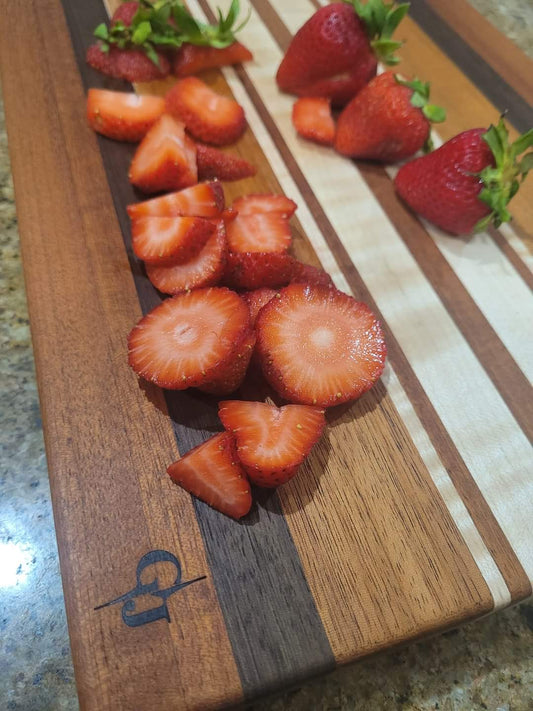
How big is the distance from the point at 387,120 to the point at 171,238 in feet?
1.60

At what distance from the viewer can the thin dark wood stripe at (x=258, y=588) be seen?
2.03ft

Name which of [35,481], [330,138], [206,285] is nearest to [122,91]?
[330,138]

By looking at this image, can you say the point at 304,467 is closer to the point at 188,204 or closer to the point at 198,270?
the point at 198,270

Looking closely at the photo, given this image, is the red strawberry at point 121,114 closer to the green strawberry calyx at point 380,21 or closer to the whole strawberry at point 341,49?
the whole strawberry at point 341,49

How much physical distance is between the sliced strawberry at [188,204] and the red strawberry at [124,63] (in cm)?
A: 40

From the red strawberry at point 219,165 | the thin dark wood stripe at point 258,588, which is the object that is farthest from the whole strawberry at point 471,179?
the thin dark wood stripe at point 258,588

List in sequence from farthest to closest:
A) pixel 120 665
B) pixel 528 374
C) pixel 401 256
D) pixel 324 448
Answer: pixel 401 256, pixel 528 374, pixel 324 448, pixel 120 665

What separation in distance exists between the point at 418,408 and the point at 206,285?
363 mm

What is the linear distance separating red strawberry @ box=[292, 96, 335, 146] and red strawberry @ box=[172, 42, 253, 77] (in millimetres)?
→ 184

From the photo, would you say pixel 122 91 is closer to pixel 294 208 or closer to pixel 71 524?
pixel 294 208

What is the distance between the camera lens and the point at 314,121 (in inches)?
43.3

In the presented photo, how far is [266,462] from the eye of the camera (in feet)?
2.18

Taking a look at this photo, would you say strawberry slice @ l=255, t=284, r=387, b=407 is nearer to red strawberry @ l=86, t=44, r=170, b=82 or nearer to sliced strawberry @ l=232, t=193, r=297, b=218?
sliced strawberry @ l=232, t=193, r=297, b=218

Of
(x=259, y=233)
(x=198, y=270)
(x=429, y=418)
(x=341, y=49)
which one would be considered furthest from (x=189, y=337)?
(x=341, y=49)
